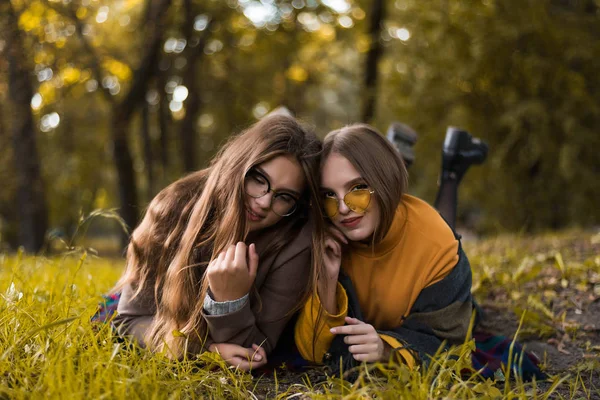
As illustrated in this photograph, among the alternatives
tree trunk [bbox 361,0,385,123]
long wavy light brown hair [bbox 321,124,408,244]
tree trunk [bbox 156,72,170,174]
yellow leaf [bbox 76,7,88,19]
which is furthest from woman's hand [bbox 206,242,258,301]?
tree trunk [bbox 156,72,170,174]

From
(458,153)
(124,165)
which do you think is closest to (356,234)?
(458,153)

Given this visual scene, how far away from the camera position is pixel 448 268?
2.73m

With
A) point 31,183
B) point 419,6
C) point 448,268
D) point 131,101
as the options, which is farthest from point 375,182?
point 31,183

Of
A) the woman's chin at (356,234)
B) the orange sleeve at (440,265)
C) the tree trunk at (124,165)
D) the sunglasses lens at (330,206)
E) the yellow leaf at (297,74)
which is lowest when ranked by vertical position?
the tree trunk at (124,165)

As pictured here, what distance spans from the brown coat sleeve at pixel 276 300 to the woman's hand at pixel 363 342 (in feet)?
0.93

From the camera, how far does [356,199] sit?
2.61m

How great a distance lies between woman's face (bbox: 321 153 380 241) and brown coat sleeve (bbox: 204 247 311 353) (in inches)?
9.1

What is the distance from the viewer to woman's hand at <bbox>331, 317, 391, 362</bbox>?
2.37 metres

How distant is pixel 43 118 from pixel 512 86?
27.7ft

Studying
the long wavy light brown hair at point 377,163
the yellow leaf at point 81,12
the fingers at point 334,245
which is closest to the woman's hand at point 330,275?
the fingers at point 334,245

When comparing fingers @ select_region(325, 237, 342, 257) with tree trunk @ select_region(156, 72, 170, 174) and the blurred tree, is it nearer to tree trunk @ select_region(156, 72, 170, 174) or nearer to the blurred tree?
the blurred tree

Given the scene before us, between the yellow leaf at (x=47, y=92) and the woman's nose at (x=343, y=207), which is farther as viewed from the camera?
the yellow leaf at (x=47, y=92)

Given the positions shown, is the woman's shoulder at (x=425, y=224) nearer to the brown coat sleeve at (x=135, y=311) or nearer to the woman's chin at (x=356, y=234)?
the woman's chin at (x=356, y=234)

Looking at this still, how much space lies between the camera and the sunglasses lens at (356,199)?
261 centimetres
